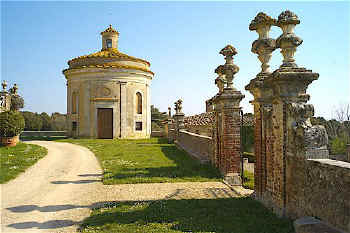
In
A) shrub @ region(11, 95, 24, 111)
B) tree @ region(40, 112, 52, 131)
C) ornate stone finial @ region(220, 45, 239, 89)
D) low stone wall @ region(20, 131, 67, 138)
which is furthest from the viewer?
tree @ region(40, 112, 52, 131)

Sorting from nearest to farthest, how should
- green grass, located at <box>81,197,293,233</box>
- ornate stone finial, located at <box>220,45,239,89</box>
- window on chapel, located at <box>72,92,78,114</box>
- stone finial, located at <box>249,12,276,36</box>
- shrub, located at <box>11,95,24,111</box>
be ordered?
green grass, located at <box>81,197,293,233</box> → stone finial, located at <box>249,12,276,36</box> → ornate stone finial, located at <box>220,45,239,89</box> → shrub, located at <box>11,95,24,111</box> → window on chapel, located at <box>72,92,78,114</box>

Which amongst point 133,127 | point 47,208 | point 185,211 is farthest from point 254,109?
point 133,127

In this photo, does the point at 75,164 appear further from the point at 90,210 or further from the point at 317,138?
the point at 317,138

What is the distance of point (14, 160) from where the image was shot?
1303 centimetres

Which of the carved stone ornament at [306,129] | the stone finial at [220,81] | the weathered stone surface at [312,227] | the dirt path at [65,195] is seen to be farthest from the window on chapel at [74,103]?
the weathered stone surface at [312,227]

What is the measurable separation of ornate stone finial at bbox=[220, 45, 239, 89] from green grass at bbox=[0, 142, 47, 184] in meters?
8.01

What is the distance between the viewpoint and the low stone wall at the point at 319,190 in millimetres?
4059

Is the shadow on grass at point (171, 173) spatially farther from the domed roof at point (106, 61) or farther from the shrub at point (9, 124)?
the domed roof at point (106, 61)

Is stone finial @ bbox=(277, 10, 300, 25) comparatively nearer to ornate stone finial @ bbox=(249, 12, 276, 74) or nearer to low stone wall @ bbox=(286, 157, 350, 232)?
ornate stone finial @ bbox=(249, 12, 276, 74)

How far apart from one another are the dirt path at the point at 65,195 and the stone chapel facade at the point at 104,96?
1663cm

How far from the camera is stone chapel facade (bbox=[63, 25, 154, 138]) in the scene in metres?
27.5

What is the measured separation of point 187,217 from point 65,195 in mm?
3812

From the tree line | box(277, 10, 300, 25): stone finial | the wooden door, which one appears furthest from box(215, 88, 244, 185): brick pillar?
the tree line

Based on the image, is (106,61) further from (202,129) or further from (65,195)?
(65,195)
